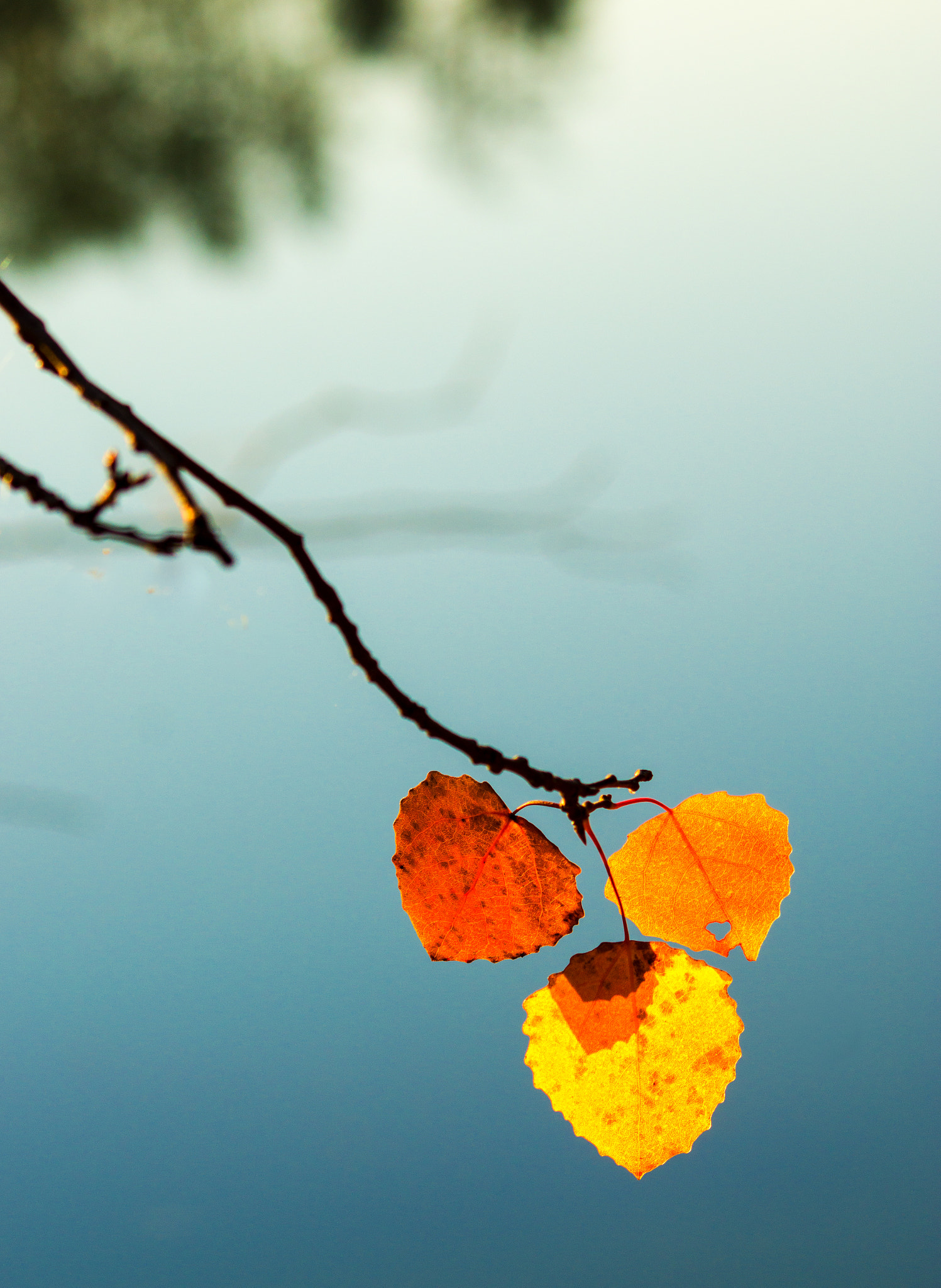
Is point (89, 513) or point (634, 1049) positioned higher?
point (89, 513)

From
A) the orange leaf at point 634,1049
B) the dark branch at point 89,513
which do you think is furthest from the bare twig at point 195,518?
the orange leaf at point 634,1049

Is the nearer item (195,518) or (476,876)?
(195,518)

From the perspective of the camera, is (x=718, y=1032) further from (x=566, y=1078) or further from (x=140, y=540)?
(x=140, y=540)

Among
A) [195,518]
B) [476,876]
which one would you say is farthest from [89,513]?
[476,876]

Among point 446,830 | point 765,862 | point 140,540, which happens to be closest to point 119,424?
point 140,540

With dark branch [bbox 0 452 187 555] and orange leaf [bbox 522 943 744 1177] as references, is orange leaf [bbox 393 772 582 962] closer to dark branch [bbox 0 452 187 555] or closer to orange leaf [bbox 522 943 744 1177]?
orange leaf [bbox 522 943 744 1177]

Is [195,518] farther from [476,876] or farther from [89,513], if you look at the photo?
[476,876]

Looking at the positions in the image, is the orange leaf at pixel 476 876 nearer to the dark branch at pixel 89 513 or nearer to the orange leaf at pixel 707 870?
the orange leaf at pixel 707 870
